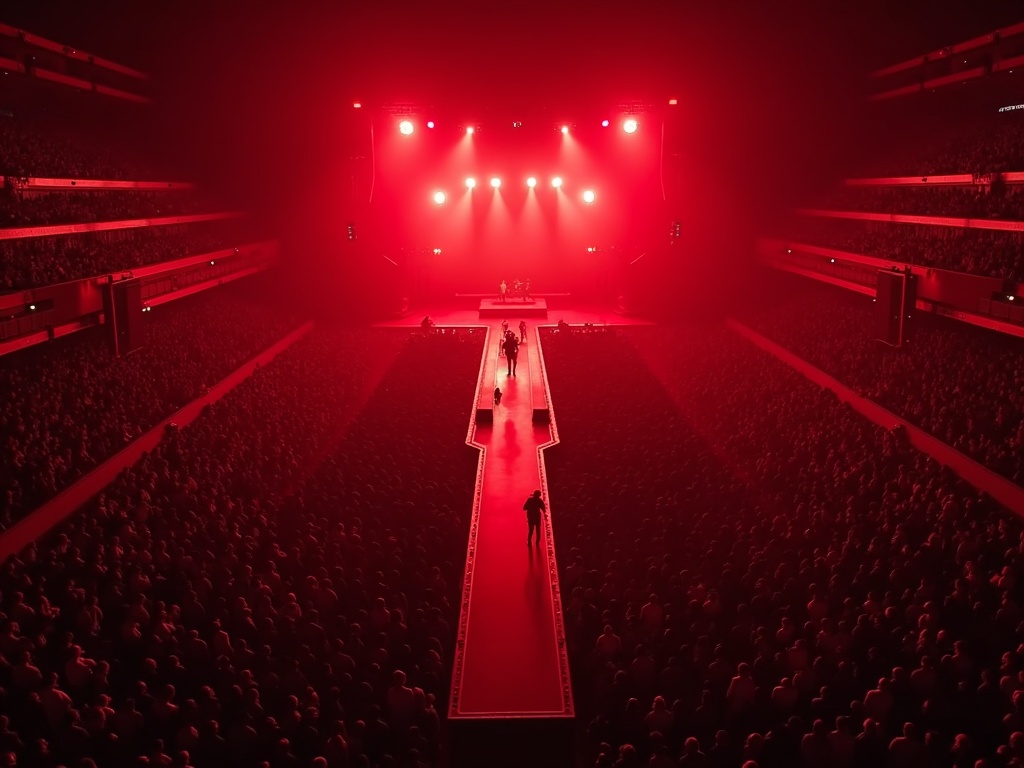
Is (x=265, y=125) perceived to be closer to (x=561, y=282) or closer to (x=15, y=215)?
(x=561, y=282)

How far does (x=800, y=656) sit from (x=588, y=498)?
5058mm

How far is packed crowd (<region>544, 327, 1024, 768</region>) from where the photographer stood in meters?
7.36

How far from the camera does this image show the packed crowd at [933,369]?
13.2 metres

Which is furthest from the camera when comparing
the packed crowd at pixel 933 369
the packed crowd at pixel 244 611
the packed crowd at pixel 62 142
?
the packed crowd at pixel 62 142

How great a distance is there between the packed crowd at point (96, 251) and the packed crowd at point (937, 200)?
788 inches

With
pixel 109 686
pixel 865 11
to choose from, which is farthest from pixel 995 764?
pixel 865 11

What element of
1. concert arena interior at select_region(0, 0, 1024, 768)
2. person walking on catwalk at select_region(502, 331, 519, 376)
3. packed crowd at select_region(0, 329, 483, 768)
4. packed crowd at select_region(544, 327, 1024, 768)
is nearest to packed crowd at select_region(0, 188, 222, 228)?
concert arena interior at select_region(0, 0, 1024, 768)

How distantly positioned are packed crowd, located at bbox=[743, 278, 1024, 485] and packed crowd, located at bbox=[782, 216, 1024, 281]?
1.72 meters

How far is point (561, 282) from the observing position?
123 feet

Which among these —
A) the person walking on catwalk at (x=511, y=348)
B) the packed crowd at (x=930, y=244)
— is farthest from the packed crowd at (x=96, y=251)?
the packed crowd at (x=930, y=244)

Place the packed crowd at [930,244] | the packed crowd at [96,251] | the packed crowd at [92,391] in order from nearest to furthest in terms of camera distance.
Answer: the packed crowd at [92,391] < the packed crowd at [96,251] < the packed crowd at [930,244]

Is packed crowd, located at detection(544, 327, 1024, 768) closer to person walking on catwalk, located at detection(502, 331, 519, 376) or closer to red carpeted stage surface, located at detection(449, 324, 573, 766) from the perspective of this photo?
red carpeted stage surface, located at detection(449, 324, 573, 766)

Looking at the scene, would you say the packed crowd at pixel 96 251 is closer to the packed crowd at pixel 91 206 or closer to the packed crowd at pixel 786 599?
the packed crowd at pixel 91 206

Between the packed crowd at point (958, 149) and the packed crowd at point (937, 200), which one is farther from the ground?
the packed crowd at point (958, 149)
